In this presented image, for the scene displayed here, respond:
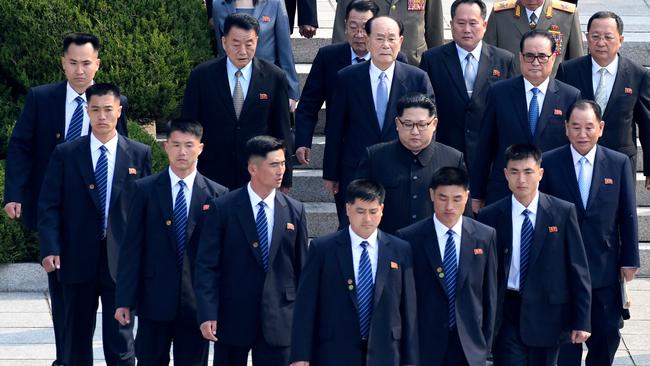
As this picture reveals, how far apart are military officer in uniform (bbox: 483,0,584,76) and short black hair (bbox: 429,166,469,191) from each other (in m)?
3.25

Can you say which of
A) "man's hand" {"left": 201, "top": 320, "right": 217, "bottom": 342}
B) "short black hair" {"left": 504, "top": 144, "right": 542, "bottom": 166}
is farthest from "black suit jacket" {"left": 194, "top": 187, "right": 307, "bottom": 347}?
"short black hair" {"left": 504, "top": 144, "right": 542, "bottom": 166}

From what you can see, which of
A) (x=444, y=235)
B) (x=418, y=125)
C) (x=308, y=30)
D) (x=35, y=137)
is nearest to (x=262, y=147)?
(x=418, y=125)

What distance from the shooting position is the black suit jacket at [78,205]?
433 inches

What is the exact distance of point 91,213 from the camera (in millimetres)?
11086

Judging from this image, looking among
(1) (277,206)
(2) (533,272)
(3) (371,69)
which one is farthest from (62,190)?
(2) (533,272)

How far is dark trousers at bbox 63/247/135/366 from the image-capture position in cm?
1105

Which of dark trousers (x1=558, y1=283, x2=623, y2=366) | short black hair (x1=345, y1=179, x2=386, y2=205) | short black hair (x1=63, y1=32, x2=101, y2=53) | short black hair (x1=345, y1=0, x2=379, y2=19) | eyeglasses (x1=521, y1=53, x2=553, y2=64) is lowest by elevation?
dark trousers (x1=558, y1=283, x2=623, y2=366)

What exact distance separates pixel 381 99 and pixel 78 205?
2.35 meters

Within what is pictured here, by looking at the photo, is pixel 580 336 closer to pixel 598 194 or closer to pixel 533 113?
pixel 598 194

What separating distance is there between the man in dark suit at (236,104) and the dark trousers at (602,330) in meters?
2.51

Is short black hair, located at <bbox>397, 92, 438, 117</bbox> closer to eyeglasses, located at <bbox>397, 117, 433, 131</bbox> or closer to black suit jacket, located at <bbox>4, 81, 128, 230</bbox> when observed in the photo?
eyeglasses, located at <bbox>397, 117, 433, 131</bbox>

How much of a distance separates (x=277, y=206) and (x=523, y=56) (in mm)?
2414

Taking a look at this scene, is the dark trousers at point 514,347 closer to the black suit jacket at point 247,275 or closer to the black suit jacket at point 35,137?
the black suit jacket at point 247,275

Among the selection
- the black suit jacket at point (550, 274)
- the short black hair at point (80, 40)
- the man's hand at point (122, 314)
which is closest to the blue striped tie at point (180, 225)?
the man's hand at point (122, 314)
